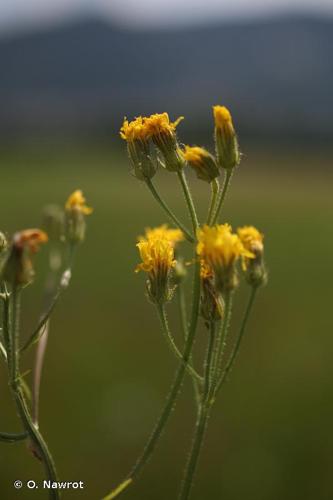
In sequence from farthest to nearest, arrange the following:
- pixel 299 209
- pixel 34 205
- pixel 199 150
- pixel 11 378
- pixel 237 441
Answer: pixel 299 209, pixel 34 205, pixel 237 441, pixel 199 150, pixel 11 378

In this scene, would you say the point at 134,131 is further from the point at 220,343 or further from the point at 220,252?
the point at 220,343

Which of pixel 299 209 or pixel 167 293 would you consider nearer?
pixel 167 293

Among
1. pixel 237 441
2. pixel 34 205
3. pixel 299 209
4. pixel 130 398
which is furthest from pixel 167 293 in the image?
pixel 299 209

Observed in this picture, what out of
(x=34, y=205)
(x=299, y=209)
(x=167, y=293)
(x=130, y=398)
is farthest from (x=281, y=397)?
(x=299, y=209)

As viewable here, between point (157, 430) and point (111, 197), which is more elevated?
point (111, 197)

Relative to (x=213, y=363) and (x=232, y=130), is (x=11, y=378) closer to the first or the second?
(x=213, y=363)

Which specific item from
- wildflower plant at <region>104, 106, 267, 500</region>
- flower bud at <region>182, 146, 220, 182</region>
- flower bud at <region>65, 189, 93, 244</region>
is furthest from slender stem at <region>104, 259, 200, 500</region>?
flower bud at <region>65, 189, 93, 244</region>

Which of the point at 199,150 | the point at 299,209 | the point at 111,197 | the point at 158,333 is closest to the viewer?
the point at 199,150

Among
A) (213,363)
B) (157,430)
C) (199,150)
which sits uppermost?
(199,150)
